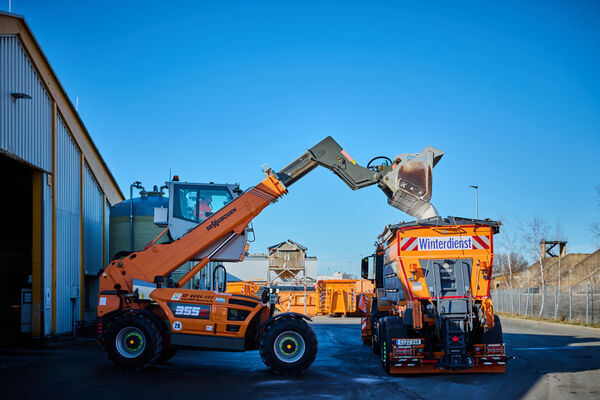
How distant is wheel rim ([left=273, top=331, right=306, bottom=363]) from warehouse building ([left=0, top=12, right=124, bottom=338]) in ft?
28.5

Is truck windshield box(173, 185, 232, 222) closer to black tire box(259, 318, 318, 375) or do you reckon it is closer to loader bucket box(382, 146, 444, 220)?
black tire box(259, 318, 318, 375)

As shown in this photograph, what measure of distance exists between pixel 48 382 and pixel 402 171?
27.6 feet

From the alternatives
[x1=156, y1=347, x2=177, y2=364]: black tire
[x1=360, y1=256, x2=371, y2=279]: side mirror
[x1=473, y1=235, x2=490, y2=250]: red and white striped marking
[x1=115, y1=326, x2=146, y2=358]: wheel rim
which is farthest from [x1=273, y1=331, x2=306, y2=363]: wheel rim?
[x1=360, y1=256, x2=371, y2=279]: side mirror

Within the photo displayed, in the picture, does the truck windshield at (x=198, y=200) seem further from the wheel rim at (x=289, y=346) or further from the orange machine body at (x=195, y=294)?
the wheel rim at (x=289, y=346)

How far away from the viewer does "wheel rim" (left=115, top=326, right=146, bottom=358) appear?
1180 centimetres

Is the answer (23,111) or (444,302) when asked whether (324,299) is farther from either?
(444,302)

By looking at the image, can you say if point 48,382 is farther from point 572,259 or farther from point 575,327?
point 572,259

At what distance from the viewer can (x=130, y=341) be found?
11.8 m

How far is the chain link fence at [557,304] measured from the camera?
2758 centimetres

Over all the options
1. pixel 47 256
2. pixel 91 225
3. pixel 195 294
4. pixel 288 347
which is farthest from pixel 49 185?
pixel 288 347

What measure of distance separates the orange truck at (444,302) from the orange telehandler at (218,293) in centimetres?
78

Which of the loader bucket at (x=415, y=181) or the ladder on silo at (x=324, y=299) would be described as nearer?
the loader bucket at (x=415, y=181)

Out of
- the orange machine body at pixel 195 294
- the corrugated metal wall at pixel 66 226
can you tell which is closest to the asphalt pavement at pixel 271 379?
the orange machine body at pixel 195 294

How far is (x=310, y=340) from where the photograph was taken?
11539 millimetres
